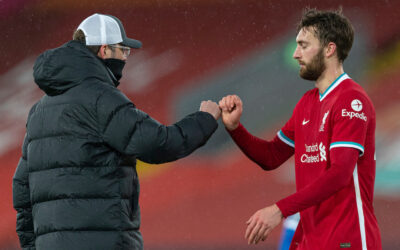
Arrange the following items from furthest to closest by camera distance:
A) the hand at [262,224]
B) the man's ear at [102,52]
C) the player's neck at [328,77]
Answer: the player's neck at [328,77] < the man's ear at [102,52] < the hand at [262,224]

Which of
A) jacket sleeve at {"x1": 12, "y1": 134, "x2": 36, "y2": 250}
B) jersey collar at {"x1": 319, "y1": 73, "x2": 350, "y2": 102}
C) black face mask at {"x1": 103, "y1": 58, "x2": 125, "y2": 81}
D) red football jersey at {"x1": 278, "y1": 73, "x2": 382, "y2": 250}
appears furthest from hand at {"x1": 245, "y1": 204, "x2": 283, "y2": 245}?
jacket sleeve at {"x1": 12, "y1": 134, "x2": 36, "y2": 250}

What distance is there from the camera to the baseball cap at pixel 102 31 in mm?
2311

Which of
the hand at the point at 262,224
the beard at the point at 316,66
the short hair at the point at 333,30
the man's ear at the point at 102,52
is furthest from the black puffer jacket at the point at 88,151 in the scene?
the short hair at the point at 333,30

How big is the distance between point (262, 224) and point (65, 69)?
0.94 metres

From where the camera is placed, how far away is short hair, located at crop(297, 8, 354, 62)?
98.5 inches

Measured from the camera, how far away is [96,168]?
7.00 feet

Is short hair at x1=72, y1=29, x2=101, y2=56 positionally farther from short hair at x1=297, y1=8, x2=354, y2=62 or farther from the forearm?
short hair at x1=297, y1=8, x2=354, y2=62

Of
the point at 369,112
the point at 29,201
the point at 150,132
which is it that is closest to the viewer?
the point at 150,132

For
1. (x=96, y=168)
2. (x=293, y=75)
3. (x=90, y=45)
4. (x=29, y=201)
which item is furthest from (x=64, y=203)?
(x=293, y=75)

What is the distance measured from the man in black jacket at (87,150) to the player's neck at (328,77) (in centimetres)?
59

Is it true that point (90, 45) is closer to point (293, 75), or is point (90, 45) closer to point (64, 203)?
point (64, 203)

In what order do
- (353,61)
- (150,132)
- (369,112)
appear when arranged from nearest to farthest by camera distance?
1. (150,132)
2. (369,112)
3. (353,61)

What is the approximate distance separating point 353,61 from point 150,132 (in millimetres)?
5099

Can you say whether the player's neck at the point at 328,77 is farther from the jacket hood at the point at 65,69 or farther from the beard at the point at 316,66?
the jacket hood at the point at 65,69
